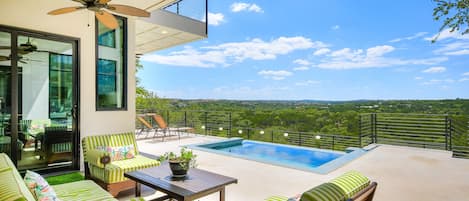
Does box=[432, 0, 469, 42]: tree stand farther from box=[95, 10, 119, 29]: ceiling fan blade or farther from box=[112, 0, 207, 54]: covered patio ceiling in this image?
box=[112, 0, 207, 54]: covered patio ceiling

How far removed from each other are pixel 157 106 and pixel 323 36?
8.86 meters

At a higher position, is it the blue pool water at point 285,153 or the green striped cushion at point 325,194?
the green striped cushion at point 325,194

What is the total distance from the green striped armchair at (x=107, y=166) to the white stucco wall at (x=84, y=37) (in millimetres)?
1025

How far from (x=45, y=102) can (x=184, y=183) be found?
122 inches

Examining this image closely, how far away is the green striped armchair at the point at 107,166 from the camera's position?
3285 millimetres

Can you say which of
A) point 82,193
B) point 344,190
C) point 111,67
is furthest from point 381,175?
point 111,67

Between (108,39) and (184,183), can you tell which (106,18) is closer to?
(108,39)

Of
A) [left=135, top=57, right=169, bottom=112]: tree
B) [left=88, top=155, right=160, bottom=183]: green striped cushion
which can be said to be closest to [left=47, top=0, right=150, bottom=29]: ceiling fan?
[left=88, top=155, right=160, bottom=183]: green striped cushion

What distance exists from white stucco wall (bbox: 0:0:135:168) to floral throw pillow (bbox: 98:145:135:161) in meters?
1.23

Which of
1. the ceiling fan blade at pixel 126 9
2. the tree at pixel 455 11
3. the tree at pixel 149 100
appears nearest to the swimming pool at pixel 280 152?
the ceiling fan blade at pixel 126 9

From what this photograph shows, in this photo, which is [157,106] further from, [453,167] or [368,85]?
[453,167]

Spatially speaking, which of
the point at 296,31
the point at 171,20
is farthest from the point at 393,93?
the point at 171,20

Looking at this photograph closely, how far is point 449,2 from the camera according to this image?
5.65 ft

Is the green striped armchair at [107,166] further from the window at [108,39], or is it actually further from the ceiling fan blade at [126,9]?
the window at [108,39]
